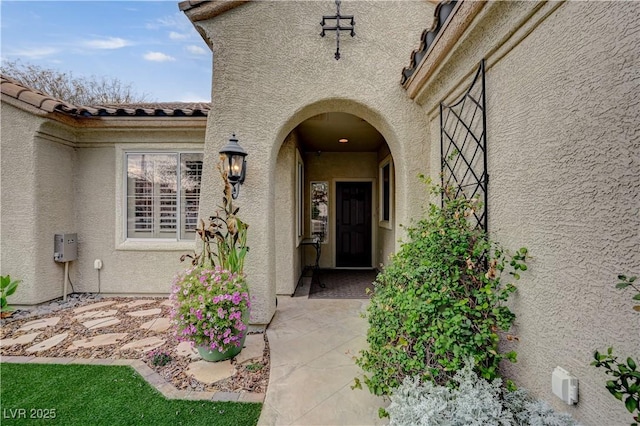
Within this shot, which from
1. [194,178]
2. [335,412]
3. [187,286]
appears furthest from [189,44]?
[335,412]

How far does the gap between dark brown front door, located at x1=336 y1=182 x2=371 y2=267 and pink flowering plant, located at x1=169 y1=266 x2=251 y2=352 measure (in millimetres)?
6212

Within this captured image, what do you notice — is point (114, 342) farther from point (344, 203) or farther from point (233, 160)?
point (344, 203)

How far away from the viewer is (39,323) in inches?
189

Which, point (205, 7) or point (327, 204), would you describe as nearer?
point (205, 7)

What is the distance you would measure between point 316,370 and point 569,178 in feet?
10.4

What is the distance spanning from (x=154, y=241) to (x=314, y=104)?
15.9ft

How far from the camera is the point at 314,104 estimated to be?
14.7ft

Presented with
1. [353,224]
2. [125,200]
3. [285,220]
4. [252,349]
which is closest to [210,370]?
[252,349]

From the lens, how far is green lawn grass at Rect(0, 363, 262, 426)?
263cm

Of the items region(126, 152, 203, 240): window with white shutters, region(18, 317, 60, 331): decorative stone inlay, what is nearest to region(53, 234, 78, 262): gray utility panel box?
region(126, 152, 203, 240): window with white shutters

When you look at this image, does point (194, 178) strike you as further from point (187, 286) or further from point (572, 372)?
point (572, 372)

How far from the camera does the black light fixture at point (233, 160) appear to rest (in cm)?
401

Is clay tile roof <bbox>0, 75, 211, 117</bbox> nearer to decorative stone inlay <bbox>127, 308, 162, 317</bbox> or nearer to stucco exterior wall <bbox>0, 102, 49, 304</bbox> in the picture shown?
stucco exterior wall <bbox>0, 102, 49, 304</bbox>

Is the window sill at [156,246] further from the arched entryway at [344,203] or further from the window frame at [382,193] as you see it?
the window frame at [382,193]
